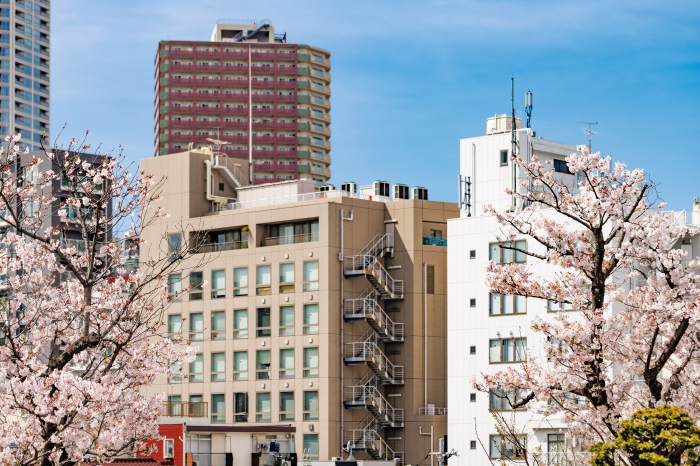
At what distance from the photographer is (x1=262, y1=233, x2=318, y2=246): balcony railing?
85.7 m

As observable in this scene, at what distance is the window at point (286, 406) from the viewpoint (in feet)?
273

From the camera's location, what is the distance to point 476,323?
256 feet

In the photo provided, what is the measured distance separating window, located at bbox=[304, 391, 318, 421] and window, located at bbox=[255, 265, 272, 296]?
8.70m

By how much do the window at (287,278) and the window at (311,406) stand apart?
7.99 metres

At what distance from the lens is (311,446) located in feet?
268

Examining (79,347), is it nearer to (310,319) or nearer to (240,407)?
(310,319)

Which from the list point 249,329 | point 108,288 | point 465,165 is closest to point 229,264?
point 249,329

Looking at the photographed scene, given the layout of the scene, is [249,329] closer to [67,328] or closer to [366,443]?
[366,443]

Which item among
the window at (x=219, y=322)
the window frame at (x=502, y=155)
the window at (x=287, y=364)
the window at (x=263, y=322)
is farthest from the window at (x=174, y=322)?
the window frame at (x=502, y=155)

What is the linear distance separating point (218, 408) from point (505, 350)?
23.3 m

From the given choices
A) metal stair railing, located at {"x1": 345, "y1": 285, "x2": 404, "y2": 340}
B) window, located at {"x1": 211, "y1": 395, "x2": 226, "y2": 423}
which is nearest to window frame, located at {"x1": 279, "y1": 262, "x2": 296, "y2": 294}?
metal stair railing, located at {"x1": 345, "y1": 285, "x2": 404, "y2": 340}

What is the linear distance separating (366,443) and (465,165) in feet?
70.3

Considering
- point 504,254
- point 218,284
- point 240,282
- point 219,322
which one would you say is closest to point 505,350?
point 504,254

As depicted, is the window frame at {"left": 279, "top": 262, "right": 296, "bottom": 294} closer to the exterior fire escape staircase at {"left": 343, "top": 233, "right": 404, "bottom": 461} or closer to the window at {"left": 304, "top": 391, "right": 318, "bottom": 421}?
the exterior fire escape staircase at {"left": 343, "top": 233, "right": 404, "bottom": 461}
